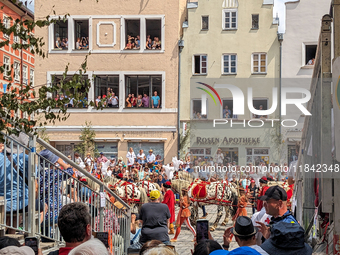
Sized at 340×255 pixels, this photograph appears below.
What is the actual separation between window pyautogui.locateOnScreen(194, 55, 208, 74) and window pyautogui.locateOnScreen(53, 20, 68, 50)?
884cm

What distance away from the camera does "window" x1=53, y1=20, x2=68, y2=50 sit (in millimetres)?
32844

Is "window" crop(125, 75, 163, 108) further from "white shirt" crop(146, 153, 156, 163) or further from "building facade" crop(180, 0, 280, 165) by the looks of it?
"white shirt" crop(146, 153, 156, 163)

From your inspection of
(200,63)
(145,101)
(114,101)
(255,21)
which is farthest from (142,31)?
(255,21)

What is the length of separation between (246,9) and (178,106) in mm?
7979

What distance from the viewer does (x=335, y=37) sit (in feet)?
16.6

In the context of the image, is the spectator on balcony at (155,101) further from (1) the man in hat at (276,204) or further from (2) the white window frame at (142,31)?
(1) the man in hat at (276,204)

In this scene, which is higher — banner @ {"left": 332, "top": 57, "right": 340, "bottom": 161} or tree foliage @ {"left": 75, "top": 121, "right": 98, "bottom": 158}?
banner @ {"left": 332, "top": 57, "right": 340, "bottom": 161}

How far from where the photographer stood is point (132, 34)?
1304 inches

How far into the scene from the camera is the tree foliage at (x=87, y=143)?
31062 mm

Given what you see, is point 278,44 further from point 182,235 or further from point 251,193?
point 182,235

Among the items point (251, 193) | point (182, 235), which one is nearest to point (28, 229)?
point (182, 235)

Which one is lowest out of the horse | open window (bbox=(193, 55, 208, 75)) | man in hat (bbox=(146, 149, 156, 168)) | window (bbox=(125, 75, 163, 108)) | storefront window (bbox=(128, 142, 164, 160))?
the horse

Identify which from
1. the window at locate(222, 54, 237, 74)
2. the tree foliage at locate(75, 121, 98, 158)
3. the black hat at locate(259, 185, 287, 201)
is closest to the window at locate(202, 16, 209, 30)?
the window at locate(222, 54, 237, 74)

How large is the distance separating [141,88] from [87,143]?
5.19 metres
